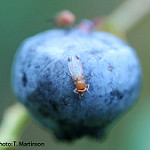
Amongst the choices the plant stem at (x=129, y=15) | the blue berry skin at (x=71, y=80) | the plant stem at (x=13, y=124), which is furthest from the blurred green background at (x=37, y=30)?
the blue berry skin at (x=71, y=80)

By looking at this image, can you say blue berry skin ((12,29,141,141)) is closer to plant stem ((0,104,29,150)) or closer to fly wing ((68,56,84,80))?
fly wing ((68,56,84,80))

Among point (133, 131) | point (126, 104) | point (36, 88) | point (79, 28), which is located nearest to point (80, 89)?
point (36, 88)

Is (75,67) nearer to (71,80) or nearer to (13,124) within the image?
(71,80)

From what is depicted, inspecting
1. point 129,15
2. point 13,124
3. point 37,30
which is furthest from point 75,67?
point 37,30

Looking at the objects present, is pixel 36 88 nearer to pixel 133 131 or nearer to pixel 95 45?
pixel 95 45

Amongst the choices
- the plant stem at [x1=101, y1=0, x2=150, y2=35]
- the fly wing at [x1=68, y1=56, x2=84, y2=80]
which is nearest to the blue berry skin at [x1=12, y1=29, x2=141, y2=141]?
the fly wing at [x1=68, y1=56, x2=84, y2=80]

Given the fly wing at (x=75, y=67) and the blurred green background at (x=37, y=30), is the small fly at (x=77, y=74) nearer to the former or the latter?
the fly wing at (x=75, y=67)
